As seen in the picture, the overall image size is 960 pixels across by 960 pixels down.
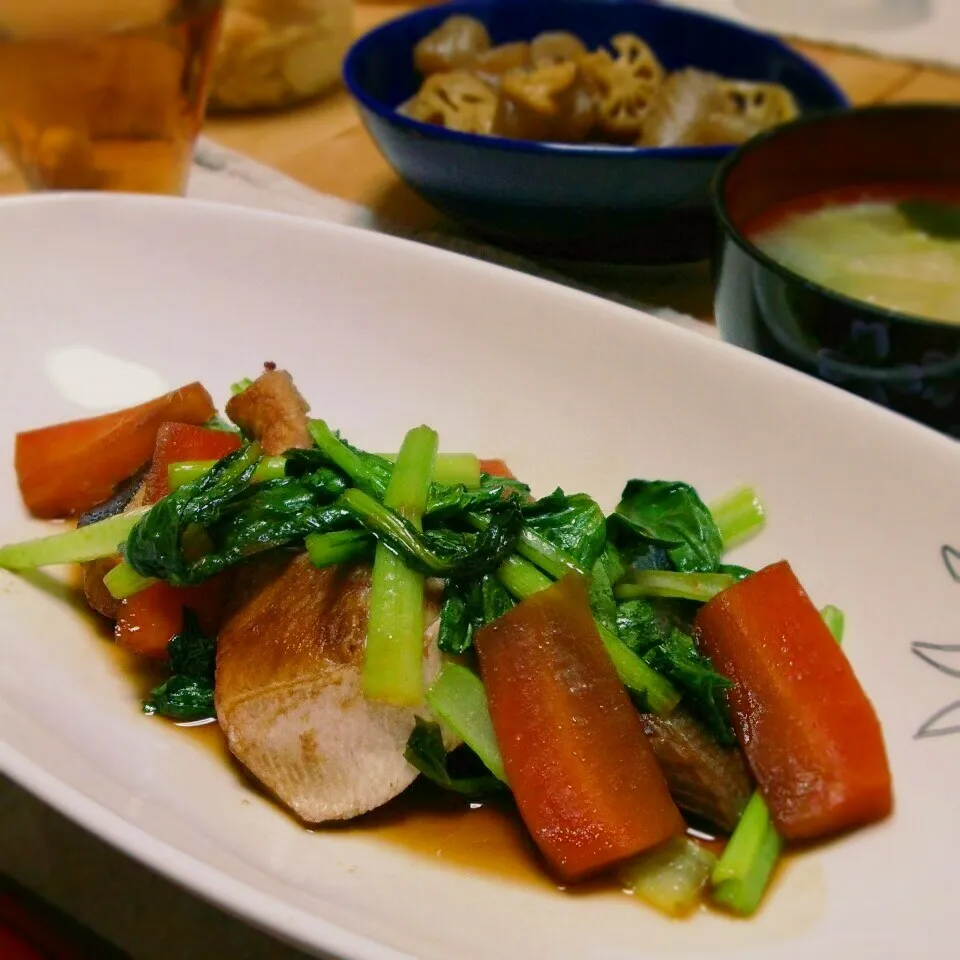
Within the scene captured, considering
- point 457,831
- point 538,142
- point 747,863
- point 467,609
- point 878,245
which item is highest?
point 538,142

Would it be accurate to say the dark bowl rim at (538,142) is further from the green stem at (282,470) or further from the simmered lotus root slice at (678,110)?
the green stem at (282,470)

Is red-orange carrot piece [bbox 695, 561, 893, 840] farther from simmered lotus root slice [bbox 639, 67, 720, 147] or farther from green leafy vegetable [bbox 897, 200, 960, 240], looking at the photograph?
simmered lotus root slice [bbox 639, 67, 720, 147]

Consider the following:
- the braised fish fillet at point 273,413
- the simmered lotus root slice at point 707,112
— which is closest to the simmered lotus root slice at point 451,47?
the simmered lotus root slice at point 707,112

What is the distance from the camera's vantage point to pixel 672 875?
4.45ft

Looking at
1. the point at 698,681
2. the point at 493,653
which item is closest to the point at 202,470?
the point at 493,653

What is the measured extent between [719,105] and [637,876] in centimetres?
211

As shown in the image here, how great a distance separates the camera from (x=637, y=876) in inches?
53.6

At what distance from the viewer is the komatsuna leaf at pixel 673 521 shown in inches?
67.6

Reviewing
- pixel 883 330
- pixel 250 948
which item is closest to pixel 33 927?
pixel 250 948

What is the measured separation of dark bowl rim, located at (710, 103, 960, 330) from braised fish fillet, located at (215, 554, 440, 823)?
3.03 feet

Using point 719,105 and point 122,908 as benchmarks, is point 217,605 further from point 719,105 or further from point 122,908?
point 719,105

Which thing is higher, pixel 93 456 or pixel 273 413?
pixel 273 413

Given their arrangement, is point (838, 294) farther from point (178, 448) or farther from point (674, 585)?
point (178, 448)

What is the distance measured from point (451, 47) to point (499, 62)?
15cm
